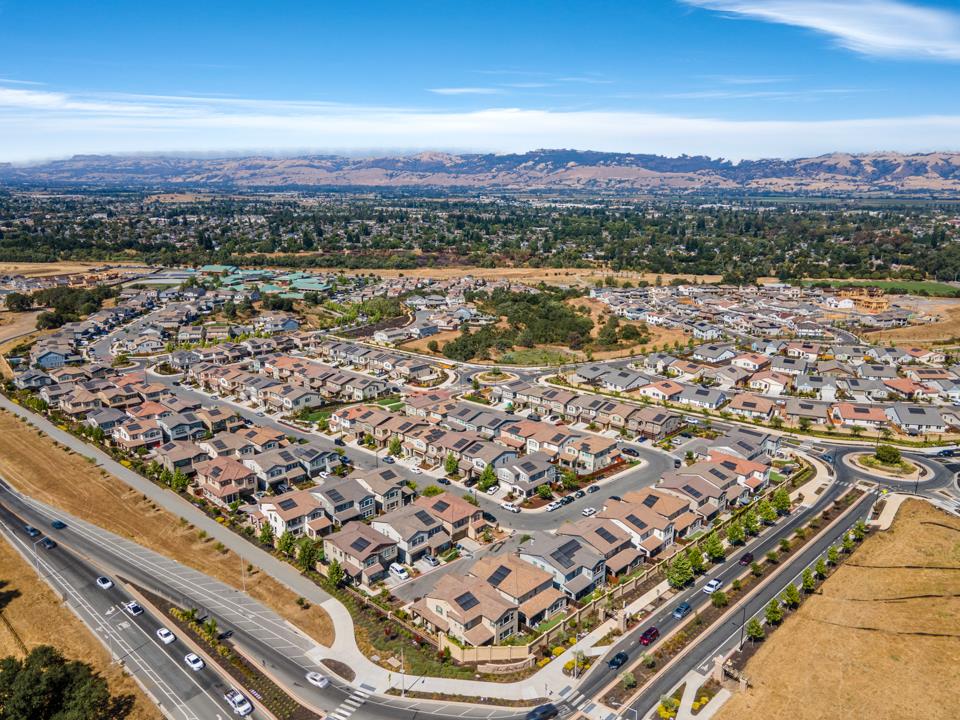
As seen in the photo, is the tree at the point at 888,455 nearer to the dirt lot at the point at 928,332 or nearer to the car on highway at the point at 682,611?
the car on highway at the point at 682,611

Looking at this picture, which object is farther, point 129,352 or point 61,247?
point 61,247

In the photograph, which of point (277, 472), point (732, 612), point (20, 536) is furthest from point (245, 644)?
point (732, 612)

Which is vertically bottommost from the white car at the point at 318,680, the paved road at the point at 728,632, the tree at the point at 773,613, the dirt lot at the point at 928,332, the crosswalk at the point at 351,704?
the crosswalk at the point at 351,704

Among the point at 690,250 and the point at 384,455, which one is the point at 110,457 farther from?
the point at 690,250

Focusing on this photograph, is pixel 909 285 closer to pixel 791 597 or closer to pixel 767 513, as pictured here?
pixel 767 513

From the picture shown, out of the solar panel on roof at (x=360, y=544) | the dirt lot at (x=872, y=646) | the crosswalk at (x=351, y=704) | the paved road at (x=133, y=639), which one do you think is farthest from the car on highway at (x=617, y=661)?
the paved road at (x=133, y=639)

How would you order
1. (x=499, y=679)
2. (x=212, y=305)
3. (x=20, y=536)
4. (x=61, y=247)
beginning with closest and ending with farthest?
1. (x=499, y=679)
2. (x=20, y=536)
3. (x=212, y=305)
4. (x=61, y=247)

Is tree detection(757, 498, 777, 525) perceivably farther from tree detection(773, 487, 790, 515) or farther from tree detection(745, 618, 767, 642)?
tree detection(745, 618, 767, 642)
